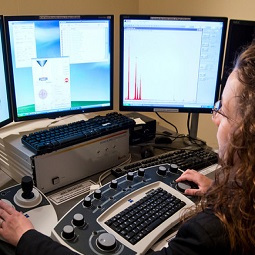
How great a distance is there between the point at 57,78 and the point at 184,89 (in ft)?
1.76

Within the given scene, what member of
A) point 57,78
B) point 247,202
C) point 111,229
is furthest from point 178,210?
point 57,78

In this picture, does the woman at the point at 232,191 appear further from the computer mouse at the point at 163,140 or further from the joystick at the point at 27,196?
the computer mouse at the point at 163,140

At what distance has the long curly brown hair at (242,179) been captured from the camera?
78cm

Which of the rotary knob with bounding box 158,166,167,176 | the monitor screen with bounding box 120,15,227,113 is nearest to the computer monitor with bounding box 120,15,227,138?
the monitor screen with bounding box 120,15,227,113

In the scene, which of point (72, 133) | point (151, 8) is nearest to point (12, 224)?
point (72, 133)

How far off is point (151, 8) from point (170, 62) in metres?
0.93

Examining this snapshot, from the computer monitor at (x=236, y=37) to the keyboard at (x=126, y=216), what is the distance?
551 mm

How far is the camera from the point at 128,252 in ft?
3.09

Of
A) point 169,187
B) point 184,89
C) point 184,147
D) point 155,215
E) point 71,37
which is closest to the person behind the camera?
point 155,215

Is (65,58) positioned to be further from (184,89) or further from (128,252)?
(128,252)

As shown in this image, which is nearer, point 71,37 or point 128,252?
point 128,252

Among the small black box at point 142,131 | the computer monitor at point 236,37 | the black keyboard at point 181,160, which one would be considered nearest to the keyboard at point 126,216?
the black keyboard at point 181,160

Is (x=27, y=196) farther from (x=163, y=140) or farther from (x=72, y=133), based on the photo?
(x=163, y=140)

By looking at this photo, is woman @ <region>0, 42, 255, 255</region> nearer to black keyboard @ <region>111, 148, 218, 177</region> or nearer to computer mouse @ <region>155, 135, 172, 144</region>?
black keyboard @ <region>111, 148, 218, 177</region>
